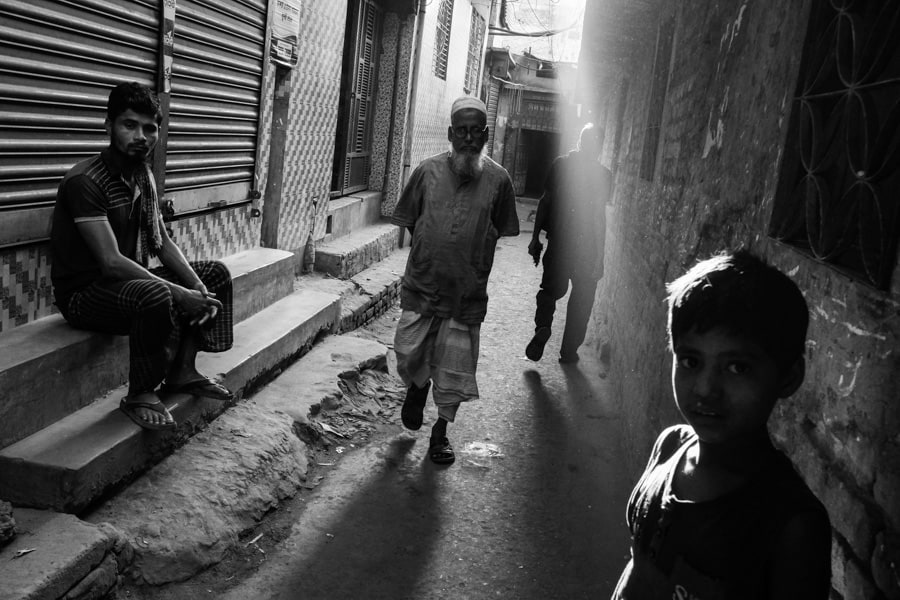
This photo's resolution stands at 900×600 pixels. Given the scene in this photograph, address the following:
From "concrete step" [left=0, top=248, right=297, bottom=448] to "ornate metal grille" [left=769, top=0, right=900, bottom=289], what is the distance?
265cm

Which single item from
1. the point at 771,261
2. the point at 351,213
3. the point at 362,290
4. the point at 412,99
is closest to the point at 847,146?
the point at 771,261

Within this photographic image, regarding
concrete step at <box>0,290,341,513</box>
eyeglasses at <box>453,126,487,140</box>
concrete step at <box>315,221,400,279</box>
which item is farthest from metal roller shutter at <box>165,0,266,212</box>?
concrete step at <box>315,221,400,279</box>

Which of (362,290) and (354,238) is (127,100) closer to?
(362,290)

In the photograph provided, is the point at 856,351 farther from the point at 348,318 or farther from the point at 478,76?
the point at 478,76

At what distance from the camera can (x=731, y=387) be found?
1250 millimetres

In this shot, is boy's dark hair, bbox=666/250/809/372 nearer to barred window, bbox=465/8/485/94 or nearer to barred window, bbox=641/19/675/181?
barred window, bbox=641/19/675/181

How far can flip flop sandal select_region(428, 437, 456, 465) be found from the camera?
14.1ft

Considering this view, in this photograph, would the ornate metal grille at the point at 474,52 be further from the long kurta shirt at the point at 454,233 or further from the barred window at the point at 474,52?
the long kurta shirt at the point at 454,233

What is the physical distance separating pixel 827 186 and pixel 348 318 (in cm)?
506

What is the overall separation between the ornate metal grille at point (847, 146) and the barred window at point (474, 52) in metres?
15.1

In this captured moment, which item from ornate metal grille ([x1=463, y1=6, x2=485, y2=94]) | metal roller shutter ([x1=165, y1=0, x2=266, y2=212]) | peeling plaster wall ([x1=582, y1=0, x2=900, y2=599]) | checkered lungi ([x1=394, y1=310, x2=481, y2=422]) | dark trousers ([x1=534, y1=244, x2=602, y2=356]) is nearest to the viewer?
peeling plaster wall ([x1=582, y1=0, x2=900, y2=599])

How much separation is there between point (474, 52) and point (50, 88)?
15564 mm

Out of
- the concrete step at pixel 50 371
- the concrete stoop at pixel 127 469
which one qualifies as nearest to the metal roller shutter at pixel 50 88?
the concrete step at pixel 50 371

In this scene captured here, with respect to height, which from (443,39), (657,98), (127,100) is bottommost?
(127,100)
